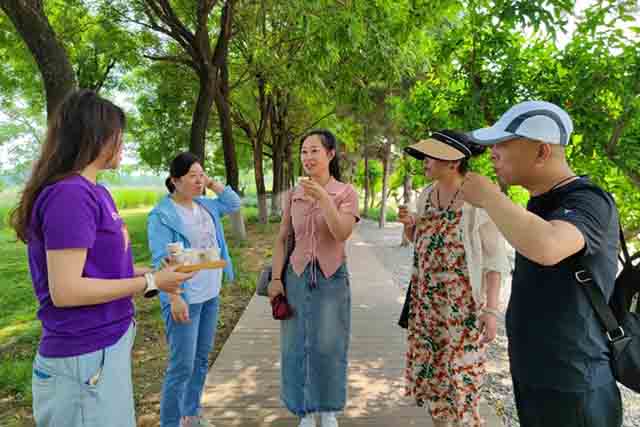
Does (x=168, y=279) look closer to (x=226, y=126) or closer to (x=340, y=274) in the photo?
(x=340, y=274)

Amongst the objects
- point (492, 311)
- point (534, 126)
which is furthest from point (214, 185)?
point (534, 126)

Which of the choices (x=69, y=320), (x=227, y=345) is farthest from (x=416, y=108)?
(x=69, y=320)

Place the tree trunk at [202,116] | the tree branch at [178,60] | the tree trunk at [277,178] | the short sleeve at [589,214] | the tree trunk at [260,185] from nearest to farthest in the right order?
the short sleeve at [589,214], the tree trunk at [202,116], the tree branch at [178,60], the tree trunk at [260,185], the tree trunk at [277,178]

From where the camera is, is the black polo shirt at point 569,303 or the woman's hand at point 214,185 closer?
the black polo shirt at point 569,303

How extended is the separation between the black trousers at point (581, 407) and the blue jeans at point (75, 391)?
1728 millimetres

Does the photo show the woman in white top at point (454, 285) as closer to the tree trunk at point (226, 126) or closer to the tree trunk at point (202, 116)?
the tree trunk at point (202, 116)

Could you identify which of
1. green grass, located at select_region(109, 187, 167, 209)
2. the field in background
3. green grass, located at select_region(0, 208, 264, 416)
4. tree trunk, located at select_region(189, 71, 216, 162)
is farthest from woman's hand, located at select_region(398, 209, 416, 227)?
green grass, located at select_region(109, 187, 167, 209)

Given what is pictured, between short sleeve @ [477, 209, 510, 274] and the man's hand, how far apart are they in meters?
0.97

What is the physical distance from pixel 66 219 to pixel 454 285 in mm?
2014

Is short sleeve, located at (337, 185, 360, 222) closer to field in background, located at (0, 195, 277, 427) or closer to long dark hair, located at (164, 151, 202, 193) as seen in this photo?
long dark hair, located at (164, 151, 202, 193)

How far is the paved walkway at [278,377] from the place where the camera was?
10.4 ft

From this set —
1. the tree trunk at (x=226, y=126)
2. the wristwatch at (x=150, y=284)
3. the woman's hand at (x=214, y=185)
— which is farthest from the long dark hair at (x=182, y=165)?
the tree trunk at (x=226, y=126)

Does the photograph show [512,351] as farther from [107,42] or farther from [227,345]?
[107,42]

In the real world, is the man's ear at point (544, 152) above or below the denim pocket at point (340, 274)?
above
